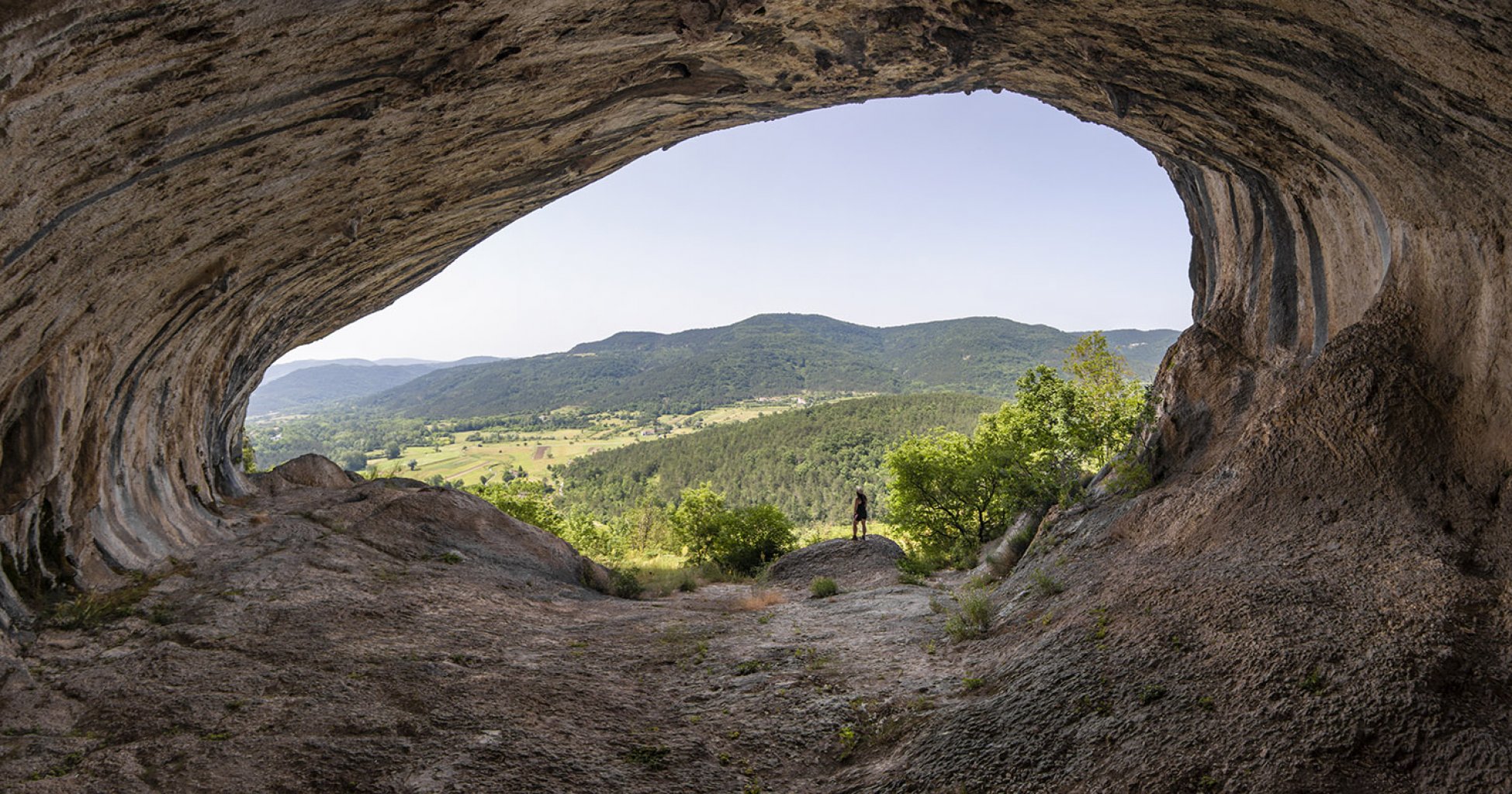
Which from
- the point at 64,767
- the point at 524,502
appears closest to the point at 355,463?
the point at 524,502

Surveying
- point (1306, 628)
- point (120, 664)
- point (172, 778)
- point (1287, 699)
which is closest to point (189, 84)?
point (172, 778)

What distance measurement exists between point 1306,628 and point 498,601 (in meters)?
13.3

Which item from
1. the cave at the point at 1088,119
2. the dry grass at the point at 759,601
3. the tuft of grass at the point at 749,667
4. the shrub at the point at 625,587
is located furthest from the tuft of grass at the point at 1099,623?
the shrub at the point at 625,587

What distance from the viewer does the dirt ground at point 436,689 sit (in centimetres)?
704

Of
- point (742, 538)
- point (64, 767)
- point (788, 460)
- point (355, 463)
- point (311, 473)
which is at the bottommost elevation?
point (788, 460)

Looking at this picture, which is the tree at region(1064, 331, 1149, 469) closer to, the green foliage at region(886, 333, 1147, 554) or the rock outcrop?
the green foliage at region(886, 333, 1147, 554)

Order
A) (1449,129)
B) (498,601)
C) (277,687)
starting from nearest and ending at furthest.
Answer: (1449,129) → (277,687) → (498,601)

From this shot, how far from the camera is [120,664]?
8.94 meters

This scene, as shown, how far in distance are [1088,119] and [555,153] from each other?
1065 cm

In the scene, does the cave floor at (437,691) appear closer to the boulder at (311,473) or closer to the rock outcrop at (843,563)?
the rock outcrop at (843,563)

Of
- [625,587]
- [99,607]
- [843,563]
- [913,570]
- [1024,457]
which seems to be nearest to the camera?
[99,607]

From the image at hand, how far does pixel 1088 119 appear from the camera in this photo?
13.6 meters

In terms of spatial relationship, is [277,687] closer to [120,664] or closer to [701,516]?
[120,664]

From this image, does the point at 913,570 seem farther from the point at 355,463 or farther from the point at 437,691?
the point at 355,463
